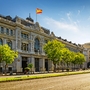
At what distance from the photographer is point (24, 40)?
→ 6153 cm

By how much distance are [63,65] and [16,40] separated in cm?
3636

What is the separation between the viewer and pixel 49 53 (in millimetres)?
60812

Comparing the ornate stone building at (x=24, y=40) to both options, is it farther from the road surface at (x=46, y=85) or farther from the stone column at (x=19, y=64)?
the road surface at (x=46, y=85)

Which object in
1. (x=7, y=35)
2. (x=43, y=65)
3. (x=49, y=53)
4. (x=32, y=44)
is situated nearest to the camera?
(x=7, y=35)

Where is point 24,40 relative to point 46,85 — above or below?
above

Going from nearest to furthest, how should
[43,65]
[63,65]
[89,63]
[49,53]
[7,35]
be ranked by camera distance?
[7,35] → [49,53] → [43,65] → [63,65] → [89,63]

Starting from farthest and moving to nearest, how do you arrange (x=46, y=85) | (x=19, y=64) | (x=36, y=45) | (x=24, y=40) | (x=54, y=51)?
(x=36, y=45) → (x=24, y=40) → (x=54, y=51) → (x=19, y=64) → (x=46, y=85)

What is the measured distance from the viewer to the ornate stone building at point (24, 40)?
180ft

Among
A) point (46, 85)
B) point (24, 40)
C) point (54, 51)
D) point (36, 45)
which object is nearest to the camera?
point (46, 85)

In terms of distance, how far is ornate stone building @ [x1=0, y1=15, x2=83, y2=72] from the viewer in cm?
5473

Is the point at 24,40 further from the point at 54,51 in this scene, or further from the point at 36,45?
the point at 54,51

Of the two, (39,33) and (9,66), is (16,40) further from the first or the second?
(39,33)

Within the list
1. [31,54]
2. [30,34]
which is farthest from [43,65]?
[30,34]

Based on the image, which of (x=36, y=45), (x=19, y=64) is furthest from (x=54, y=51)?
(x=19, y=64)
